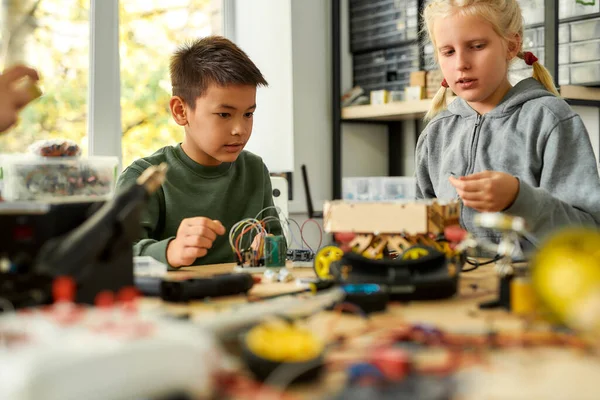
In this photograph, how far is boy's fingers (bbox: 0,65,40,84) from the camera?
99 cm

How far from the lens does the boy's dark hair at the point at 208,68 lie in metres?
1.64

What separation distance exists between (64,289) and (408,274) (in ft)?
1.36

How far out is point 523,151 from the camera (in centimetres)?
143

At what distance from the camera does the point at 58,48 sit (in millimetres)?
2406

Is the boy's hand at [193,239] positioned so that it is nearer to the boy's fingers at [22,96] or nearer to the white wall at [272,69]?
the boy's fingers at [22,96]

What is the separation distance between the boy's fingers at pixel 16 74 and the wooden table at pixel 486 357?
47 cm

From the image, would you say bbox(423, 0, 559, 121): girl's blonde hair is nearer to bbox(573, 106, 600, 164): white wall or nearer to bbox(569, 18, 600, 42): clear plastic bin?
bbox(569, 18, 600, 42): clear plastic bin

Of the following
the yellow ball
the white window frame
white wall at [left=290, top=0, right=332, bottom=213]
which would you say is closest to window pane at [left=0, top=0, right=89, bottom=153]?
the white window frame

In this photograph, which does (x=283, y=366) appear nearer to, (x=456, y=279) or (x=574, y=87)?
(x=456, y=279)

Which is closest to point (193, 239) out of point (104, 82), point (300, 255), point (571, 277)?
point (300, 255)

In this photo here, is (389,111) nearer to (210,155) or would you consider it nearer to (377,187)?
(377,187)

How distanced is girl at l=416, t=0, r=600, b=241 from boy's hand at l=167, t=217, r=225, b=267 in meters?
0.49

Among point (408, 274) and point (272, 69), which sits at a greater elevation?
point (272, 69)

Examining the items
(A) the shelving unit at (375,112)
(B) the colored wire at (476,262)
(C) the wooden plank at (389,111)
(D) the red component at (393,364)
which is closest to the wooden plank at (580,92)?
(A) the shelving unit at (375,112)
